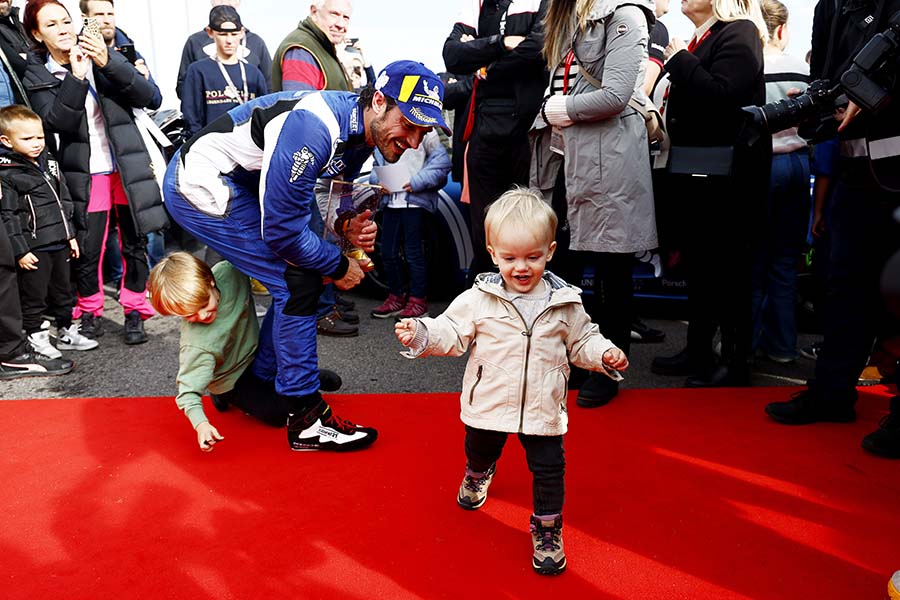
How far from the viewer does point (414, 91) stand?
276 cm

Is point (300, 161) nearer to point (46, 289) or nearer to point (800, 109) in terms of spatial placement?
point (800, 109)

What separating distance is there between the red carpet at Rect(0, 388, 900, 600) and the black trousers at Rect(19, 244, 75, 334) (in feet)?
3.24

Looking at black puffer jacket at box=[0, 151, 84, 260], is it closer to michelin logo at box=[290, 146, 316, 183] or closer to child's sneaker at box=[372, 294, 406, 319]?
child's sneaker at box=[372, 294, 406, 319]

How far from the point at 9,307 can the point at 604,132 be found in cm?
318

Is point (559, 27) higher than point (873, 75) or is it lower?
higher

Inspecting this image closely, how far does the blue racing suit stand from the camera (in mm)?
2869

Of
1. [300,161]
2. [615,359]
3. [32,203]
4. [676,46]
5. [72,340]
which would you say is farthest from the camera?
[72,340]

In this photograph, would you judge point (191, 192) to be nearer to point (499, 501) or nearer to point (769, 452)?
point (499, 501)

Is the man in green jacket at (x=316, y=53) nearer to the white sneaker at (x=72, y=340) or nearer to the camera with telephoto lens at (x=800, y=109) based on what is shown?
the white sneaker at (x=72, y=340)

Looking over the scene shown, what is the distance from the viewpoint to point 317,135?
2775mm

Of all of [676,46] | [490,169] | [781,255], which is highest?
[676,46]

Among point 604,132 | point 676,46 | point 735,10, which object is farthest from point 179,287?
point 735,10

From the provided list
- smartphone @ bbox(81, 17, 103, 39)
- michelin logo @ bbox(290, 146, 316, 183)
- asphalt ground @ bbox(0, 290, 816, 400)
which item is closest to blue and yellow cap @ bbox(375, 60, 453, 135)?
michelin logo @ bbox(290, 146, 316, 183)

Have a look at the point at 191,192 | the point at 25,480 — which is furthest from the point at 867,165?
the point at 25,480
